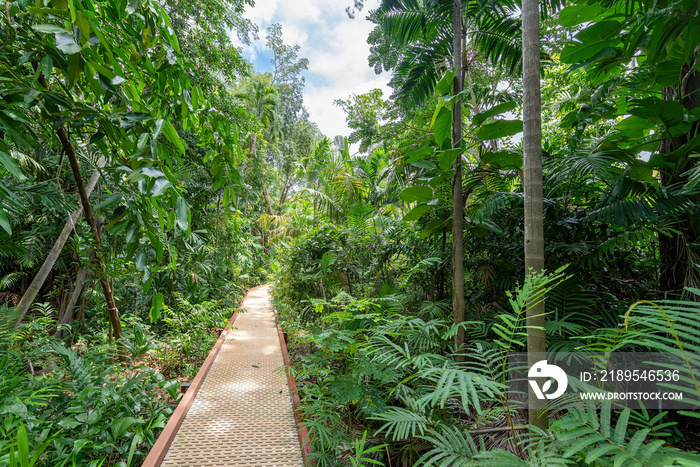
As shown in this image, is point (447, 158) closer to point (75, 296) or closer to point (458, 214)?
point (458, 214)

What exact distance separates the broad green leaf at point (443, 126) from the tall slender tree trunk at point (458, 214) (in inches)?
3.9

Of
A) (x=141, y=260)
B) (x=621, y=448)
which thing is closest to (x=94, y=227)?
(x=141, y=260)

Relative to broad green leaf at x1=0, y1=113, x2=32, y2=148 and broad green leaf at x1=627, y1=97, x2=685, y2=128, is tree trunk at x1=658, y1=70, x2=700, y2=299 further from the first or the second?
broad green leaf at x1=0, y1=113, x2=32, y2=148

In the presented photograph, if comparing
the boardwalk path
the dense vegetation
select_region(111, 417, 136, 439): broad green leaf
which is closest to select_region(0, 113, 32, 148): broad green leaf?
the dense vegetation

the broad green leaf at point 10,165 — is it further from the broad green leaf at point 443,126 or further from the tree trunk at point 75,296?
the tree trunk at point 75,296

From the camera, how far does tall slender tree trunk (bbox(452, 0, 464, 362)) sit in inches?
71.1

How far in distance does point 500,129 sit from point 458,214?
549 millimetres

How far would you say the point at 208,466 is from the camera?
1735 millimetres

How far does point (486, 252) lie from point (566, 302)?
2.26 ft

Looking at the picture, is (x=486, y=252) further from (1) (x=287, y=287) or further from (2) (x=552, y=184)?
(1) (x=287, y=287)

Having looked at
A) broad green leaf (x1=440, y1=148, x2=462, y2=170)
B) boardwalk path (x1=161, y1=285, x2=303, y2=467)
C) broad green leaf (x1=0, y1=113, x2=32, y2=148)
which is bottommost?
boardwalk path (x1=161, y1=285, x2=303, y2=467)

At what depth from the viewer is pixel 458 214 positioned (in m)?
1.86

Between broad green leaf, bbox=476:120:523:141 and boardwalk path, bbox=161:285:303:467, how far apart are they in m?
2.25

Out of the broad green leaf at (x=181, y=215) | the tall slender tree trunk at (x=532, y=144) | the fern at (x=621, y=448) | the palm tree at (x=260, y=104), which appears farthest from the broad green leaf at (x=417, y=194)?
the palm tree at (x=260, y=104)
